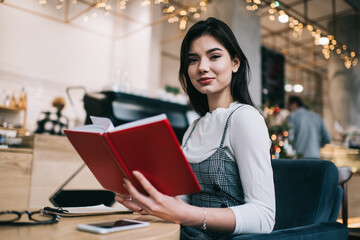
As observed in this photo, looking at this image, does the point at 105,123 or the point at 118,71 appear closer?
the point at 105,123

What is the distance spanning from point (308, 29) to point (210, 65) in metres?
4.67

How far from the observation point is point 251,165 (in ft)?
3.24

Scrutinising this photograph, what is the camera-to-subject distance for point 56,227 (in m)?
0.83

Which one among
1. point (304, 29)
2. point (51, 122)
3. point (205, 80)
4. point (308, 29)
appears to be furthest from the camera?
point (304, 29)

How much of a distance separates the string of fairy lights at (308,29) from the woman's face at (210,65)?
298 cm

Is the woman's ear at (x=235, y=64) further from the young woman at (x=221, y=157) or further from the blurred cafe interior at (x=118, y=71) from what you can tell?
the blurred cafe interior at (x=118, y=71)

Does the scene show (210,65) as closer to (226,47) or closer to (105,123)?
(226,47)

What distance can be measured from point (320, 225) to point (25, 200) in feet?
7.09

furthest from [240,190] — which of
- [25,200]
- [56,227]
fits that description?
[25,200]

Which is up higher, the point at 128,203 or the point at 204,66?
the point at 204,66

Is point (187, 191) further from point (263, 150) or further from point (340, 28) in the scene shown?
point (340, 28)

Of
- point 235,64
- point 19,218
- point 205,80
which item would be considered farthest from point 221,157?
point 19,218

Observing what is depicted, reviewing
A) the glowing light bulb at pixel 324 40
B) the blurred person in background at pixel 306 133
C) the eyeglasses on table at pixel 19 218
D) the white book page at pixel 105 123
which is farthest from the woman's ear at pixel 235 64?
the glowing light bulb at pixel 324 40

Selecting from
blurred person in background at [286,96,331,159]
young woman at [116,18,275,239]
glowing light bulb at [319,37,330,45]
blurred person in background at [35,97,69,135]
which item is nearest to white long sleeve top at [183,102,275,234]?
young woman at [116,18,275,239]
